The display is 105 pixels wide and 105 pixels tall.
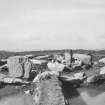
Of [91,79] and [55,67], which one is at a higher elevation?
[55,67]

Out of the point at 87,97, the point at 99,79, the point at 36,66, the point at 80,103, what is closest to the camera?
the point at 80,103

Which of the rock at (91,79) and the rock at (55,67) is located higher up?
the rock at (55,67)

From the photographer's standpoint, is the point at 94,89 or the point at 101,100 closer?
the point at 101,100

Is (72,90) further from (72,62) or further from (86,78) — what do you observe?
(72,62)

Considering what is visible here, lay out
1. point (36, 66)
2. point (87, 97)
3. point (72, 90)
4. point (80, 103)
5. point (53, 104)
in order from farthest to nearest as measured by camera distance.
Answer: point (36, 66) < point (72, 90) < point (87, 97) < point (80, 103) < point (53, 104)

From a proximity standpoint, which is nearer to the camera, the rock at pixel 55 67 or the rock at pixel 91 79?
the rock at pixel 91 79

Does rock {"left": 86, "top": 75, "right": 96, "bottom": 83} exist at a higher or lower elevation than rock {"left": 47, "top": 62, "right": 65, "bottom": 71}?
lower

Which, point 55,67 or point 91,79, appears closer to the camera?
point 91,79

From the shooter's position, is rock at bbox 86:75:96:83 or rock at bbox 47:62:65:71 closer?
rock at bbox 86:75:96:83

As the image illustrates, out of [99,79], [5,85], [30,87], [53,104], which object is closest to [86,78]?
[99,79]

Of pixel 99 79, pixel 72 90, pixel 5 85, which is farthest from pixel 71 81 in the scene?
pixel 5 85

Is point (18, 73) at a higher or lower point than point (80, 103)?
higher
